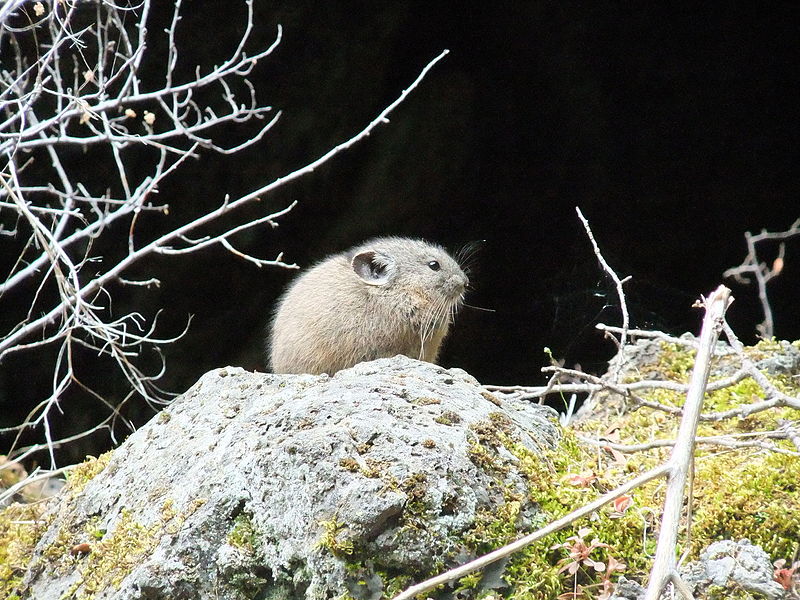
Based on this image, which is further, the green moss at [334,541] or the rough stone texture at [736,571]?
the rough stone texture at [736,571]

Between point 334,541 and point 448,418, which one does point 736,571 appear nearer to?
point 448,418

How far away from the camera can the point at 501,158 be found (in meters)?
8.09

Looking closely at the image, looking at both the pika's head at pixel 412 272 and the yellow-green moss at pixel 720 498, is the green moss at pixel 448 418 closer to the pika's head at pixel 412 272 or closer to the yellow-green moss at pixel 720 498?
the yellow-green moss at pixel 720 498

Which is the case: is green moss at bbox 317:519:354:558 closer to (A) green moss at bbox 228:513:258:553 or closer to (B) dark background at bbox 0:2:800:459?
(A) green moss at bbox 228:513:258:553

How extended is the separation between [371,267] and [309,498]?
245 cm

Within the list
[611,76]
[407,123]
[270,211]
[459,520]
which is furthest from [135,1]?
[459,520]

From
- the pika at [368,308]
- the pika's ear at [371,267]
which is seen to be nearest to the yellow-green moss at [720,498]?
the pika at [368,308]

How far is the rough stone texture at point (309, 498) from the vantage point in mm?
2525

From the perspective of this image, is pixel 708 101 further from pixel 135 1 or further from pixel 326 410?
pixel 326 410

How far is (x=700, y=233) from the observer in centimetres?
808

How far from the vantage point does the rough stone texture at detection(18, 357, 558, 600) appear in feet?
8.29

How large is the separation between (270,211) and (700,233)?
160 inches

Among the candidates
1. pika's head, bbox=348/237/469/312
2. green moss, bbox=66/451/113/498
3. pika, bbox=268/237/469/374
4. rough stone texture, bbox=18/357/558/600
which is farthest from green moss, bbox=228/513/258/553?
pika's head, bbox=348/237/469/312

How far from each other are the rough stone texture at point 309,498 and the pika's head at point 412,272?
161 cm
